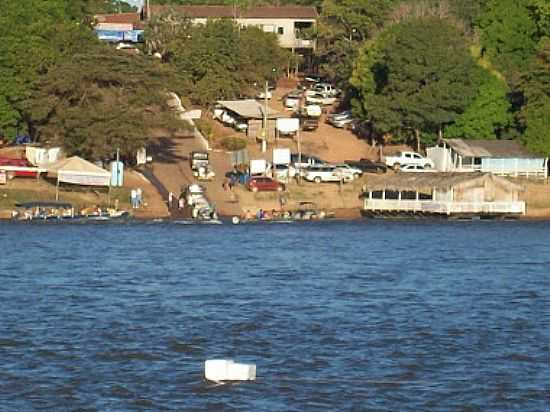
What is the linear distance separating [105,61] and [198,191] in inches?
447

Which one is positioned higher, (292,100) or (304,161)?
(292,100)

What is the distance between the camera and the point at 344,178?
98.2 m

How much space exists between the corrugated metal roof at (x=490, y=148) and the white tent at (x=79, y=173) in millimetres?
24076

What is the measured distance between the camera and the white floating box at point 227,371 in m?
32.3

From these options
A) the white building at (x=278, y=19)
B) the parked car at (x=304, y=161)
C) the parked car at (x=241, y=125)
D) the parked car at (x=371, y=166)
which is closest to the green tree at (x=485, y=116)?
the parked car at (x=371, y=166)

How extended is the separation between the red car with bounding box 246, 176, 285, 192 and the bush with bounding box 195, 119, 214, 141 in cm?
1611

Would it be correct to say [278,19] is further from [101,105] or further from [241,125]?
[101,105]

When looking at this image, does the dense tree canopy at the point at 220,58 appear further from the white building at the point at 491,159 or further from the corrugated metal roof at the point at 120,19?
the white building at the point at 491,159

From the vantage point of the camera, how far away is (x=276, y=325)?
136 feet

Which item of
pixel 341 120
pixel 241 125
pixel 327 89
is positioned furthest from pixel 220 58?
pixel 327 89

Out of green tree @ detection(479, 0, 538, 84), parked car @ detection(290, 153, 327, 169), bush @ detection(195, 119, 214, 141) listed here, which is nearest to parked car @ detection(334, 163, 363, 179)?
parked car @ detection(290, 153, 327, 169)

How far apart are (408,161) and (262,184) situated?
11884mm

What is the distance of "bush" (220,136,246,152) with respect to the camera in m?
109

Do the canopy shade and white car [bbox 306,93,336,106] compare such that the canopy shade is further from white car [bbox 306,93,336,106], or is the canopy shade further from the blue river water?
white car [bbox 306,93,336,106]
